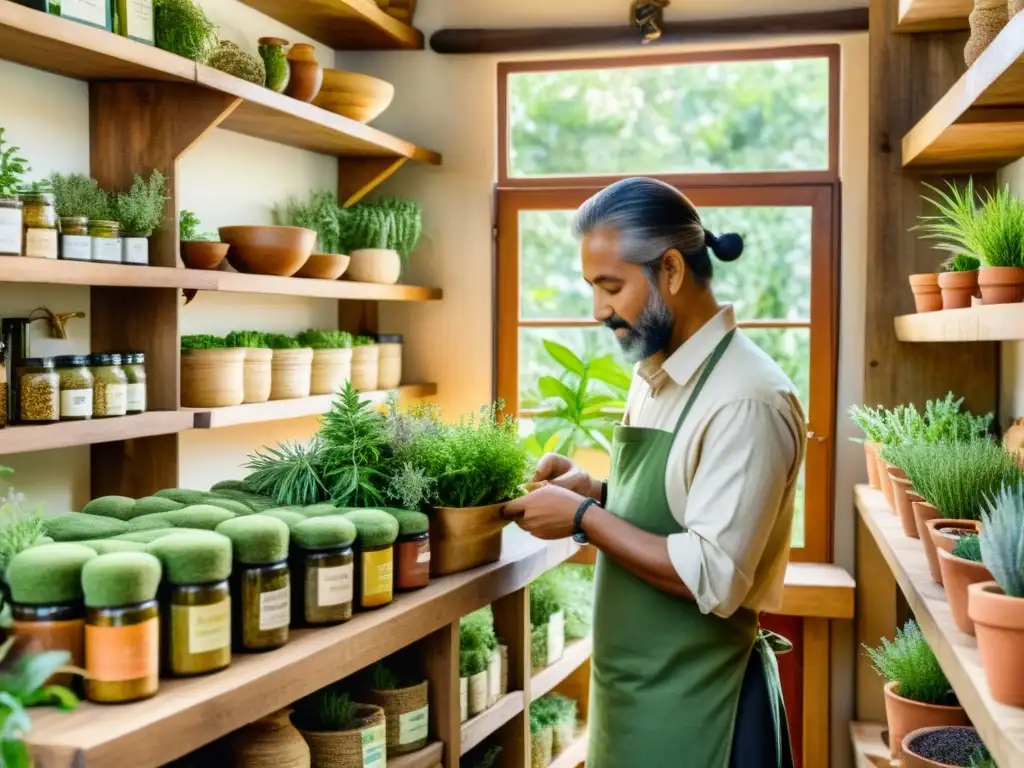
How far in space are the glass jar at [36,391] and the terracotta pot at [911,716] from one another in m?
1.99

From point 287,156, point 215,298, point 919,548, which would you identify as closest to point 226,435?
point 215,298

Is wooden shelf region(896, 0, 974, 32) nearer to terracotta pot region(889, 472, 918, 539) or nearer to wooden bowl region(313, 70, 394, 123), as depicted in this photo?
terracotta pot region(889, 472, 918, 539)

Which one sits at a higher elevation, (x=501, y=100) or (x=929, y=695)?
(x=501, y=100)

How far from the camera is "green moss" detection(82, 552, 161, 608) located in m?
1.44

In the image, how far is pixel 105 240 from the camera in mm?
2559

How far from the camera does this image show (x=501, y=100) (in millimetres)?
4309

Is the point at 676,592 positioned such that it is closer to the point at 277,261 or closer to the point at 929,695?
the point at 929,695

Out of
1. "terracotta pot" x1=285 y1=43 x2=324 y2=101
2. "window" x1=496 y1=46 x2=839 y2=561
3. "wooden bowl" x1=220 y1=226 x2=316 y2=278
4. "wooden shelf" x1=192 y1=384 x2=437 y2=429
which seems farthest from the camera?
"window" x1=496 y1=46 x2=839 y2=561

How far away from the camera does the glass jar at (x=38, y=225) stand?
235cm

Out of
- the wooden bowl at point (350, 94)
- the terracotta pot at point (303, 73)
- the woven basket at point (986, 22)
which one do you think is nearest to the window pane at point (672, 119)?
the wooden bowl at point (350, 94)

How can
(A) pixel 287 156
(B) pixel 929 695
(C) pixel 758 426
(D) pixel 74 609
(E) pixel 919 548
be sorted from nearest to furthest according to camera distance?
(D) pixel 74 609 → (C) pixel 758 426 → (E) pixel 919 548 → (B) pixel 929 695 → (A) pixel 287 156

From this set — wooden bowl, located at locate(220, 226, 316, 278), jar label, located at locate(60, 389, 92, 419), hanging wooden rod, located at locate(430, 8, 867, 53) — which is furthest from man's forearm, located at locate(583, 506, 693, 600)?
hanging wooden rod, located at locate(430, 8, 867, 53)

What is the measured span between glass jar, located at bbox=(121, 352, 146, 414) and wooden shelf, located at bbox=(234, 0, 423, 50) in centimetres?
148

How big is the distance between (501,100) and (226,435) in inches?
64.7
